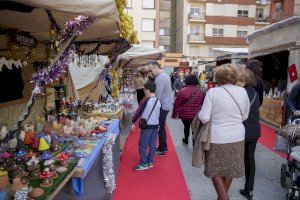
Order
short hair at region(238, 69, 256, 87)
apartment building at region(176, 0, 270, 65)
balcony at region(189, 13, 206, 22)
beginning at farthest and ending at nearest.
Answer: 1. balcony at region(189, 13, 206, 22)
2. apartment building at region(176, 0, 270, 65)
3. short hair at region(238, 69, 256, 87)

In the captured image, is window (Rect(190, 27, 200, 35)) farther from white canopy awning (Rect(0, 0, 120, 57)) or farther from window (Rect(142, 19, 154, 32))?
white canopy awning (Rect(0, 0, 120, 57))

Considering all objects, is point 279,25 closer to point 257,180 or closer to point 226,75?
point 257,180

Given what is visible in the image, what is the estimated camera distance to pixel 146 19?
132ft

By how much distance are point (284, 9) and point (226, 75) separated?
16.1 metres

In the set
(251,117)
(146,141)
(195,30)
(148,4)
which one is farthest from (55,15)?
(195,30)

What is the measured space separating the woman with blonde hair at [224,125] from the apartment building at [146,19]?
1447 inches

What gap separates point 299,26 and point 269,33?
91.5 inches

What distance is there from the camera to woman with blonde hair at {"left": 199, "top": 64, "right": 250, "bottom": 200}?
11.3 feet

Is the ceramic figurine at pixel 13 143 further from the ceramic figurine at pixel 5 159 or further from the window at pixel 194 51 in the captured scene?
the window at pixel 194 51

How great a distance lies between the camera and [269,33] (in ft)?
37.1

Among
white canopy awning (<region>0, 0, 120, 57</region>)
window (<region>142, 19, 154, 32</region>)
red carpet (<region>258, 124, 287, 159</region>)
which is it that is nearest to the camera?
white canopy awning (<region>0, 0, 120, 57</region>)

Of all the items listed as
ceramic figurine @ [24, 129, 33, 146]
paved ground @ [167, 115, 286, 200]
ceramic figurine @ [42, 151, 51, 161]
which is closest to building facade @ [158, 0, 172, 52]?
paved ground @ [167, 115, 286, 200]

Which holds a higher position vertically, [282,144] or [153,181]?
[282,144]

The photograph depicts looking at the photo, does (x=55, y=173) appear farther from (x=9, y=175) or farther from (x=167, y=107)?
(x=167, y=107)
